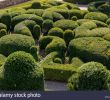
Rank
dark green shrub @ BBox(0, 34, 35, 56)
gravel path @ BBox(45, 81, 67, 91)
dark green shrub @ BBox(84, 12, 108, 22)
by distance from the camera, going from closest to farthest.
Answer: gravel path @ BBox(45, 81, 67, 91) → dark green shrub @ BBox(0, 34, 35, 56) → dark green shrub @ BBox(84, 12, 108, 22)

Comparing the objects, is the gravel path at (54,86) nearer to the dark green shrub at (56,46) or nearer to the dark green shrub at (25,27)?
the dark green shrub at (56,46)

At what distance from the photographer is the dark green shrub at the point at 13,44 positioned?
27156 mm

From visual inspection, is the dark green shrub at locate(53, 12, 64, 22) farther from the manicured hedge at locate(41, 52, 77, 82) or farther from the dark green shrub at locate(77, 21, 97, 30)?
the manicured hedge at locate(41, 52, 77, 82)

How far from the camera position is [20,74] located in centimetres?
1814

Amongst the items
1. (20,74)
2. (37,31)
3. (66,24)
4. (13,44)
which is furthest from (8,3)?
(20,74)

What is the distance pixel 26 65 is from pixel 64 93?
3.06 m

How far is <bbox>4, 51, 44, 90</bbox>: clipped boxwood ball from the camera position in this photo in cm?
1814

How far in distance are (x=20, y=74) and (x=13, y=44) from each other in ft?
30.5

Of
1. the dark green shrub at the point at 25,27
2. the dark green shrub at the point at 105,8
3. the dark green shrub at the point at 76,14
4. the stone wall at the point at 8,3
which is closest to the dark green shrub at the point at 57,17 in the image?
the dark green shrub at the point at 76,14

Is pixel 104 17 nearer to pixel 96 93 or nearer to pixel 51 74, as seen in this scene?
pixel 51 74

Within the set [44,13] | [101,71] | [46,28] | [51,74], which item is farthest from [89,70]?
[44,13]

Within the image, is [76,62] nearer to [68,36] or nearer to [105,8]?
[68,36]

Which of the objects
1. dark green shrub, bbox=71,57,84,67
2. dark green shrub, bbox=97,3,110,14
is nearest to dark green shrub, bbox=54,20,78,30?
dark green shrub, bbox=71,57,84,67

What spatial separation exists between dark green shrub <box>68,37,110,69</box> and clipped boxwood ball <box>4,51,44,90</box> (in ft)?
29.1
